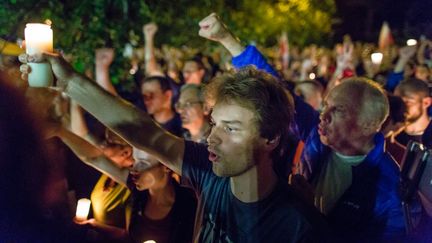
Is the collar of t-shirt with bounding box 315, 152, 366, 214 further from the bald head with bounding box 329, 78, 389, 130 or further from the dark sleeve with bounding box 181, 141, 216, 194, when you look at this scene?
the dark sleeve with bounding box 181, 141, 216, 194

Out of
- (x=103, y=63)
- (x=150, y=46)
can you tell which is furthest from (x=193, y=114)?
(x=150, y=46)

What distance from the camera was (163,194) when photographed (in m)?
3.27

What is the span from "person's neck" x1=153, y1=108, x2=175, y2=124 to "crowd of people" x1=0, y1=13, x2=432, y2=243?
1.45 m

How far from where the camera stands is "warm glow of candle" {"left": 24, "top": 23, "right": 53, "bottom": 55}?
2170mm

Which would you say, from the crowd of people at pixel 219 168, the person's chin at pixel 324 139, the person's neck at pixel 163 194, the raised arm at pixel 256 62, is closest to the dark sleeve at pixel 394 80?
the crowd of people at pixel 219 168

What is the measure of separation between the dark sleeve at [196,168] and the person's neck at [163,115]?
3.27 m

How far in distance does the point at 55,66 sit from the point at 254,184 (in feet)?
3.04

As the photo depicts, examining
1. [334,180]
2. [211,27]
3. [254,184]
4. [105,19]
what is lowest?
[334,180]

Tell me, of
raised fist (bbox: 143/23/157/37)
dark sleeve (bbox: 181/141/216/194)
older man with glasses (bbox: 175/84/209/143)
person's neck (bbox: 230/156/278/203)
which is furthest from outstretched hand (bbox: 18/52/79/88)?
raised fist (bbox: 143/23/157/37)

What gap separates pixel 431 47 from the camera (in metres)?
10.2

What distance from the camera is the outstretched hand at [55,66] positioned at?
84.5 inches

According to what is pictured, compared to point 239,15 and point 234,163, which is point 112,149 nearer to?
point 234,163

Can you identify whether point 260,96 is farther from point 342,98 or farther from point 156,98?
point 156,98

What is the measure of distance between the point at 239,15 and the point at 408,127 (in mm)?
4657
